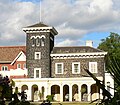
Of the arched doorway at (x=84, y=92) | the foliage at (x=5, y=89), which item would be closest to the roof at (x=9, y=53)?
the arched doorway at (x=84, y=92)

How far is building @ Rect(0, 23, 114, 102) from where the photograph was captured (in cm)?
5159

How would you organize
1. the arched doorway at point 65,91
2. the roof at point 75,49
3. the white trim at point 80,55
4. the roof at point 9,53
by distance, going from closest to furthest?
the white trim at point 80,55 < the arched doorway at point 65,91 < the roof at point 75,49 < the roof at point 9,53

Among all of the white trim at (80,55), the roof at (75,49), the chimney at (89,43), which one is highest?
the chimney at (89,43)

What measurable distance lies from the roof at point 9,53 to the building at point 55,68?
4.31m

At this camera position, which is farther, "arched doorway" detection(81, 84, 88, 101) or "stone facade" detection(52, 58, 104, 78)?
"stone facade" detection(52, 58, 104, 78)

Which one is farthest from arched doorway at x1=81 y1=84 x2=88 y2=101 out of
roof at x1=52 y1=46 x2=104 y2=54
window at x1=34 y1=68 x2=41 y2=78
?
window at x1=34 y1=68 x2=41 y2=78

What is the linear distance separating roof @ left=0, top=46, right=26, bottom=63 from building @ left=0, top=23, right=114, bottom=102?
14.2 feet

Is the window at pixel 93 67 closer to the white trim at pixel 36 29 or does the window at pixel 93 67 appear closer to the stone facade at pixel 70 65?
the stone facade at pixel 70 65

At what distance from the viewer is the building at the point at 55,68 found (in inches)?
2031

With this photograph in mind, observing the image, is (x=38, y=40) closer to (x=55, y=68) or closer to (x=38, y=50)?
(x=38, y=50)

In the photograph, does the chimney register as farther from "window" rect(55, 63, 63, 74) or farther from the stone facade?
"window" rect(55, 63, 63, 74)

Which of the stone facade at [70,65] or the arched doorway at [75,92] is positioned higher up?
the stone facade at [70,65]

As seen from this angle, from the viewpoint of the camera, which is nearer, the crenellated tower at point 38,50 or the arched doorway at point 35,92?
the arched doorway at point 35,92

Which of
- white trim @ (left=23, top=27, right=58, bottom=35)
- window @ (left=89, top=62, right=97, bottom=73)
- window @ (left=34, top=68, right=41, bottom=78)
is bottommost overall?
window @ (left=34, top=68, right=41, bottom=78)
